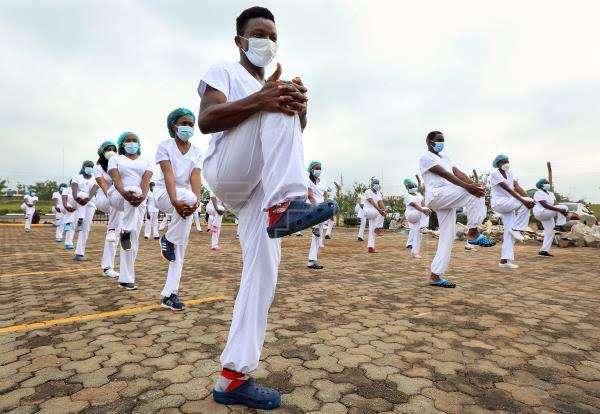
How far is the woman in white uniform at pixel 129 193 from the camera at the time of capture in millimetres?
4691

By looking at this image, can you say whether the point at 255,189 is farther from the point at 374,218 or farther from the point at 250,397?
the point at 374,218

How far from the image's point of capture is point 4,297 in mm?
4289

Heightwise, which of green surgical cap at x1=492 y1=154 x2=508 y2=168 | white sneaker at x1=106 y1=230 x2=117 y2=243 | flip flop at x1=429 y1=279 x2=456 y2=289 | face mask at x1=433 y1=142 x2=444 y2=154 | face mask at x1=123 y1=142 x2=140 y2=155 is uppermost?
green surgical cap at x1=492 y1=154 x2=508 y2=168

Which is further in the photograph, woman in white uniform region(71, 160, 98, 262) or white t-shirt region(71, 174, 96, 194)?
white t-shirt region(71, 174, 96, 194)

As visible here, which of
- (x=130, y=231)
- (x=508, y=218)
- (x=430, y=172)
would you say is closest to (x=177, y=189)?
(x=130, y=231)

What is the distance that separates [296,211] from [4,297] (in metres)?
4.45

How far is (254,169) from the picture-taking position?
186 cm

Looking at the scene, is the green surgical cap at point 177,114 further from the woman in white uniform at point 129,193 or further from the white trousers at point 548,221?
the white trousers at point 548,221

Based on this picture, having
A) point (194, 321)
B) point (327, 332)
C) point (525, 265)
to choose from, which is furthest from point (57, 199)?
point (525, 265)

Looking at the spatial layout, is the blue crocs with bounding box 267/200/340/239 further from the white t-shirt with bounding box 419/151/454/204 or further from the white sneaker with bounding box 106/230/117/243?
the white sneaker with bounding box 106/230/117/243

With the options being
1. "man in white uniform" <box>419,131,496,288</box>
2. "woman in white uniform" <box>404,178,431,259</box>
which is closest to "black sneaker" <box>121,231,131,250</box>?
"man in white uniform" <box>419,131,496,288</box>

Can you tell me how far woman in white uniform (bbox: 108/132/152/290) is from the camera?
15.4ft

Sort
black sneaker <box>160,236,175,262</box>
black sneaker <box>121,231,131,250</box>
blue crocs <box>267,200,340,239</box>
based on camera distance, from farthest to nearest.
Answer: black sneaker <box>121,231,131,250</box> → black sneaker <box>160,236,175,262</box> → blue crocs <box>267,200,340,239</box>

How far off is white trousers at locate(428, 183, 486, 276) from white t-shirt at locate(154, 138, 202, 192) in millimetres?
3327
